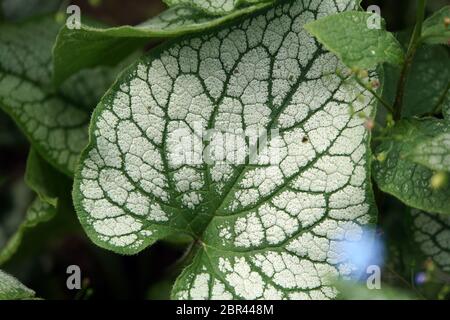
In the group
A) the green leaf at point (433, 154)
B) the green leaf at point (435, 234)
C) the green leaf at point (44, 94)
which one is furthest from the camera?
the green leaf at point (44, 94)

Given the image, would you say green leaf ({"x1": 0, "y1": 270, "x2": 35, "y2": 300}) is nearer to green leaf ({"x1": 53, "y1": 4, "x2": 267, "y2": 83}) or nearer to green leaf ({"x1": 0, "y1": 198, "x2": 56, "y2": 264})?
green leaf ({"x1": 0, "y1": 198, "x2": 56, "y2": 264})

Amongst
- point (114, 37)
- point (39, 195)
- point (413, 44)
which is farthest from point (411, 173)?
point (39, 195)

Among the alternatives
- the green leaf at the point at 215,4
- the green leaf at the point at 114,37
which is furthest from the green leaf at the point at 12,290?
the green leaf at the point at 215,4

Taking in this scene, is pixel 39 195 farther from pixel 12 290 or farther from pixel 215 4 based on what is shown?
pixel 215 4

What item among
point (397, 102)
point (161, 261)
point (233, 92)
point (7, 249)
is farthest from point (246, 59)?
point (161, 261)

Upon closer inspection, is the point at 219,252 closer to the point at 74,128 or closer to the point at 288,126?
the point at 288,126

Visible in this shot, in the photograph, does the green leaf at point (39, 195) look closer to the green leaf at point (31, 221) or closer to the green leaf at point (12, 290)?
the green leaf at point (31, 221)
